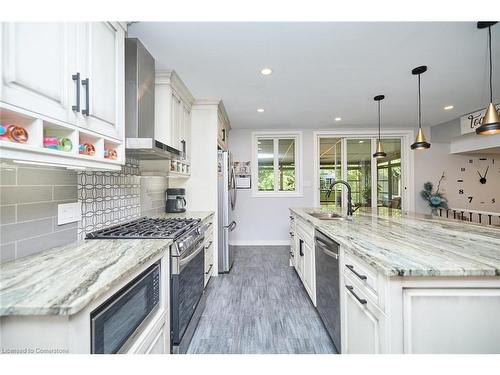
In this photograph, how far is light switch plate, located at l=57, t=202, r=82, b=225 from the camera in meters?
1.28

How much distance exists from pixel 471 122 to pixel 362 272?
4373mm

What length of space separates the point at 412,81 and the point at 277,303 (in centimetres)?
291

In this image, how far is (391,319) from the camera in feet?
3.04

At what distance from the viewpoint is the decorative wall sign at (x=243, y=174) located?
4711 mm

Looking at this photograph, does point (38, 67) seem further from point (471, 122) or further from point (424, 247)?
point (471, 122)

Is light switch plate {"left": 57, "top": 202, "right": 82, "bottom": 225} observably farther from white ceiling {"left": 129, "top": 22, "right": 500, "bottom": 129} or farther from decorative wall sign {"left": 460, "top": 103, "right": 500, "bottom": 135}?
decorative wall sign {"left": 460, "top": 103, "right": 500, "bottom": 135}

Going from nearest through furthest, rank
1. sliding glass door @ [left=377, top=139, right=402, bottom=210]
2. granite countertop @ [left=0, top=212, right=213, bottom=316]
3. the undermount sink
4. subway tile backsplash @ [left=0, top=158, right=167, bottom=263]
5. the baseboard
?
1. granite countertop @ [left=0, top=212, right=213, bottom=316]
2. subway tile backsplash @ [left=0, top=158, right=167, bottom=263]
3. the undermount sink
4. the baseboard
5. sliding glass door @ [left=377, top=139, right=402, bottom=210]

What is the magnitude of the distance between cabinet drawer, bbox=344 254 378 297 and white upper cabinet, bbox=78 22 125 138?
1537 millimetres

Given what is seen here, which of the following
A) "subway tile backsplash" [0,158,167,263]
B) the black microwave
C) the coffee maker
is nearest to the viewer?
the black microwave

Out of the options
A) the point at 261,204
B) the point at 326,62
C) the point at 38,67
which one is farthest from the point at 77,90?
the point at 261,204

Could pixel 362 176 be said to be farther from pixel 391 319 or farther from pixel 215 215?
pixel 391 319

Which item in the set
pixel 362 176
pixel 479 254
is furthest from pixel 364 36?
pixel 362 176

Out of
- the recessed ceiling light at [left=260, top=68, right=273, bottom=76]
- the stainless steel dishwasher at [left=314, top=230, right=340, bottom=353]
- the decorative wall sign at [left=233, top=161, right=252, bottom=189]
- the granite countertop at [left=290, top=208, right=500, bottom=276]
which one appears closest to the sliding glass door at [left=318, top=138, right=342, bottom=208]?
the decorative wall sign at [left=233, top=161, right=252, bottom=189]

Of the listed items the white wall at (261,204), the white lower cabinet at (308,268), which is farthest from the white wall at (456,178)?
the white lower cabinet at (308,268)
